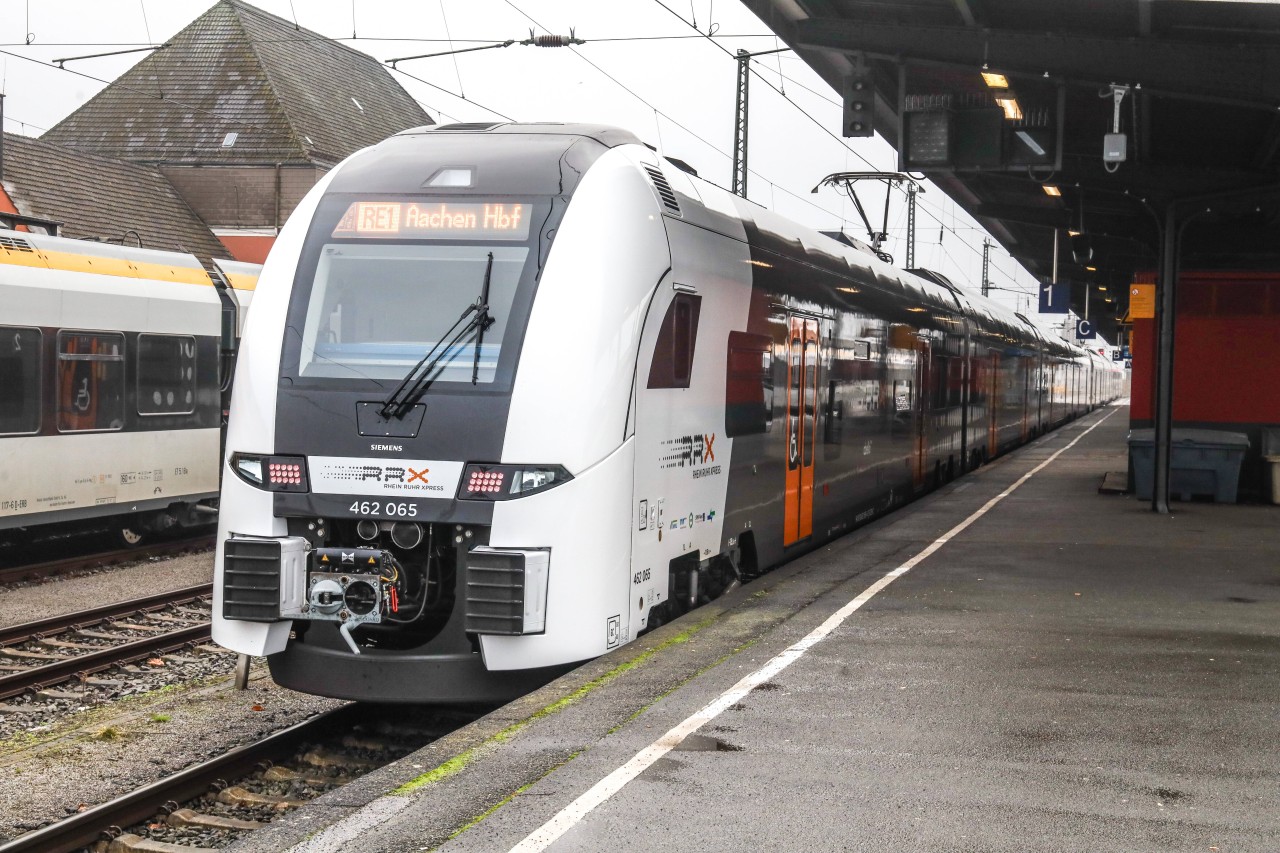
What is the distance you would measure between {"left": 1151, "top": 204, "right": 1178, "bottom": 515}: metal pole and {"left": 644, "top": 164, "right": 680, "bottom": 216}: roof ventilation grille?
10.5 m

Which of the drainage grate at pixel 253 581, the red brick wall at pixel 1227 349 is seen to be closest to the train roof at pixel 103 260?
the drainage grate at pixel 253 581

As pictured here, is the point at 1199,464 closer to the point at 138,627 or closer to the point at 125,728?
the point at 138,627

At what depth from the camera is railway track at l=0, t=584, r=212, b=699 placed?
9242 mm

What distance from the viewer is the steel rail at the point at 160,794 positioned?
5.81m

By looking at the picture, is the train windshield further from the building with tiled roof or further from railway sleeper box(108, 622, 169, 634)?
the building with tiled roof

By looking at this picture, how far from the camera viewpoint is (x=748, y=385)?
991 centimetres

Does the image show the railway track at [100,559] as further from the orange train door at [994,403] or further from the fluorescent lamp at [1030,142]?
the orange train door at [994,403]

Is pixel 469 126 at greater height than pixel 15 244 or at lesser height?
greater

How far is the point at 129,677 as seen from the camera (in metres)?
9.49

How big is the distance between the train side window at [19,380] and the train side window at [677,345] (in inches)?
300

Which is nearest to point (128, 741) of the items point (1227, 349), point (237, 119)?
point (1227, 349)

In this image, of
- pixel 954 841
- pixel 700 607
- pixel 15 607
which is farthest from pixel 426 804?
pixel 15 607

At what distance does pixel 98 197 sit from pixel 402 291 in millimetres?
28806

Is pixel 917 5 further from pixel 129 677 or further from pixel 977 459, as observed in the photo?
pixel 977 459
